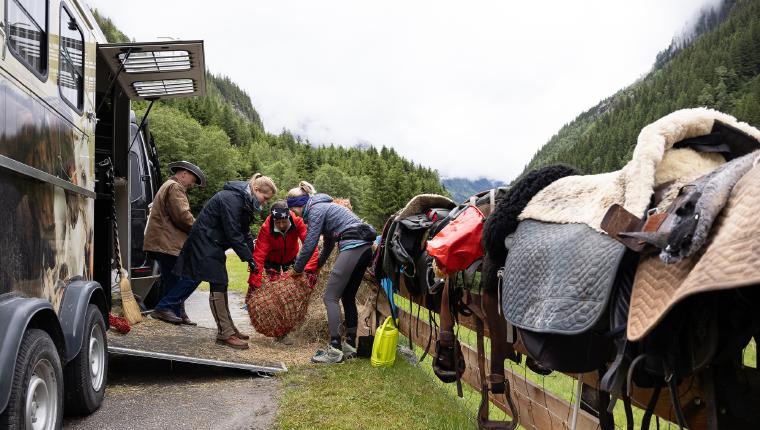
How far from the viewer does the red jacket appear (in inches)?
258

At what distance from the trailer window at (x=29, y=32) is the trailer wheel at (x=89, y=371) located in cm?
171

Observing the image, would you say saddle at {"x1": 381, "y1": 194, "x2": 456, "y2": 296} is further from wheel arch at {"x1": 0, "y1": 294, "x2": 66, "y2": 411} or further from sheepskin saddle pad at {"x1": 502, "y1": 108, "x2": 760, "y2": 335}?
wheel arch at {"x1": 0, "y1": 294, "x2": 66, "y2": 411}

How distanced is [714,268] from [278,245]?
5.87 meters

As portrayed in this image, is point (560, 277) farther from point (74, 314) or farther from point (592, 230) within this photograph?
point (74, 314)

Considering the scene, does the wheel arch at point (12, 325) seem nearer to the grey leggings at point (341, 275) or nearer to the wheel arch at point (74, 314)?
the wheel arch at point (74, 314)

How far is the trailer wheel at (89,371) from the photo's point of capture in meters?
3.61

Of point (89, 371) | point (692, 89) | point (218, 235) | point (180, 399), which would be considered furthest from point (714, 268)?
point (692, 89)

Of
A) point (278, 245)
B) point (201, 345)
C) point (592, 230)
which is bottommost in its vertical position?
point (201, 345)

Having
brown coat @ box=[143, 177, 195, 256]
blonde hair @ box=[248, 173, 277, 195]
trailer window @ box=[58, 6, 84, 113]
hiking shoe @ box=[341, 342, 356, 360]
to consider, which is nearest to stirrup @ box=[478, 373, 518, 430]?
hiking shoe @ box=[341, 342, 356, 360]

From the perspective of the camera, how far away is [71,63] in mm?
3934

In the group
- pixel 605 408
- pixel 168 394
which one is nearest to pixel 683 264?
pixel 605 408

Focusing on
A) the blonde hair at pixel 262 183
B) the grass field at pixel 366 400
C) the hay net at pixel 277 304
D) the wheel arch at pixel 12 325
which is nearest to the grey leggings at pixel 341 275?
the grass field at pixel 366 400

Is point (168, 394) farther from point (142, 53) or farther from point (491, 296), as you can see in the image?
point (142, 53)

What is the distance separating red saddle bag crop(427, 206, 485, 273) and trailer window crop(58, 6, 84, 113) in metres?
2.65
